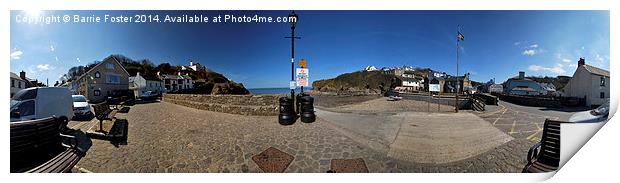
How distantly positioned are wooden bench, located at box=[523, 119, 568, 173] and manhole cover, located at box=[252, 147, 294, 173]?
240cm

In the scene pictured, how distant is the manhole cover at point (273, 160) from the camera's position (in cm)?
211

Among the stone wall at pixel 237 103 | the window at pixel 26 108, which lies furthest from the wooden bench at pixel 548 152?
the window at pixel 26 108

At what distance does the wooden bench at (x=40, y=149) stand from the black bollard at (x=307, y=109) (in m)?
2.31

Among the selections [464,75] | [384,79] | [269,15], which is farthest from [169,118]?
[464,75]

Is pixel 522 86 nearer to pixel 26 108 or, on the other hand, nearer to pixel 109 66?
pixel 109 66

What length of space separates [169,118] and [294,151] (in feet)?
5.77

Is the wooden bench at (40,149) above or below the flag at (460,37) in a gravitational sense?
below

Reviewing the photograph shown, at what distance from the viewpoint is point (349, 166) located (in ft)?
6.91

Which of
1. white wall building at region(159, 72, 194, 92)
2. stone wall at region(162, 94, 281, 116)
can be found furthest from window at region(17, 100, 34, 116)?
stone wall at region(162, 94, 281, 116)

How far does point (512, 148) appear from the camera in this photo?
7.21 feet

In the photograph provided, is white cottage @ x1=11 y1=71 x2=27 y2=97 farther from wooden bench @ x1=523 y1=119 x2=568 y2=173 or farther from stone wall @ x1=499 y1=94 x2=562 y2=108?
stone wall @ x1=499 y1=94 x2=562 y2=108

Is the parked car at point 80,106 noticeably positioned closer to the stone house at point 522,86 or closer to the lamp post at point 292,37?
the lamp post at point 292,37

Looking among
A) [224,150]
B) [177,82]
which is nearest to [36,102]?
[177,82]
